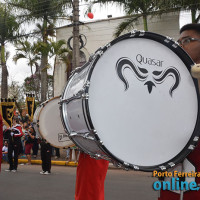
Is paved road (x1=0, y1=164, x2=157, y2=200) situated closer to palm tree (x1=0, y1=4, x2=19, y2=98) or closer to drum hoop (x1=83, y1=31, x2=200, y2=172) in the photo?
drum hoop (x1=83, y1=31, x2=200, y2=172)

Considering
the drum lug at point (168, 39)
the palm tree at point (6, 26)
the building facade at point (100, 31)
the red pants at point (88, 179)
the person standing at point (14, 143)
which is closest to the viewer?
the drum lug at point (168, 39)

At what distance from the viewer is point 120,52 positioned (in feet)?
6.48

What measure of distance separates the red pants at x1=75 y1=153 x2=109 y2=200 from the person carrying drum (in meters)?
0.93

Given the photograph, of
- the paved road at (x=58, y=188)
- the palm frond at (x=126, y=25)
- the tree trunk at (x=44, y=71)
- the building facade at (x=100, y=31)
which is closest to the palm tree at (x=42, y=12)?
the tree trunk at (x=44, y=71)

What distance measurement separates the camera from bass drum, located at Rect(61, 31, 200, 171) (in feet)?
6.30

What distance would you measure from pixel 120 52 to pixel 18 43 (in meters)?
18.2

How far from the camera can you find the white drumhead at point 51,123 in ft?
17.0

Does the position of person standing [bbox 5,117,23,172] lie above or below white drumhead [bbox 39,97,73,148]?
below

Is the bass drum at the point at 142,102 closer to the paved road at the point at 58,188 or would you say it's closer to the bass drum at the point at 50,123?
the bass drum at the point at 50,123

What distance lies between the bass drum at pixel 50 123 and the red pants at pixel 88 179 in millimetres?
2299

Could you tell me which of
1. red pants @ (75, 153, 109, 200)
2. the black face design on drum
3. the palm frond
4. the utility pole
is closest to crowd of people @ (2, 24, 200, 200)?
red pants @ (75, 153, 109, 200)

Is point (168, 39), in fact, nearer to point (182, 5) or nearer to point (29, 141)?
point (182, 5)

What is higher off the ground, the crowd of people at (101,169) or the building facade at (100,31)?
the building facade at (100,31)

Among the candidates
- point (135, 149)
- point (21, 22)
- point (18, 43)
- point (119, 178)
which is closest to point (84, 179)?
point (135, 149)
